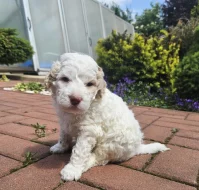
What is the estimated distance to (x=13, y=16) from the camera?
813 cm

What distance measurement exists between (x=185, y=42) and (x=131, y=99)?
4036mm

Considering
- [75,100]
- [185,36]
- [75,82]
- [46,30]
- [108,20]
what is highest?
[108,20]

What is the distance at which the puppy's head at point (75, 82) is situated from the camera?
148cm

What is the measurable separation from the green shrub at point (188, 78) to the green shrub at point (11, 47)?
4.84 meters

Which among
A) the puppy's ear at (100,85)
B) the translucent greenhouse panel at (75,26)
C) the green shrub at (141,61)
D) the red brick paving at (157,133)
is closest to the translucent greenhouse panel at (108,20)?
the translucent greenhouse panel at (75,26)

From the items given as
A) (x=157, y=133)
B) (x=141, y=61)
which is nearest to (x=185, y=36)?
(x=141, y=61)

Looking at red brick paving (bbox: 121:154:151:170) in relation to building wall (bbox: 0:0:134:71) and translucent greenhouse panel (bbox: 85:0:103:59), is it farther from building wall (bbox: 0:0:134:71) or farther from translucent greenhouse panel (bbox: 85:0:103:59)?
translucent greenhouse panel (bbox: 85:0:103:59)

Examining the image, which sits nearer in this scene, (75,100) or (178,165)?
(75,100)

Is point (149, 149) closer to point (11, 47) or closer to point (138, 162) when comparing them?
point (138, 162)

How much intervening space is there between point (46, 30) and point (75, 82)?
25.3 feet

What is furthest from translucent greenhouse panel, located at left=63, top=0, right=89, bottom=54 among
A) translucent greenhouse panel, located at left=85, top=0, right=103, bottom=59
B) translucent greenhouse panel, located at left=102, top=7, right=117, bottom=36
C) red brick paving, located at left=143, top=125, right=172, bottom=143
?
red brick paving, located at left=143, top=125, right=172, bottom=143

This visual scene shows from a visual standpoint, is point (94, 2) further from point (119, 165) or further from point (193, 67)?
point (119, 165)

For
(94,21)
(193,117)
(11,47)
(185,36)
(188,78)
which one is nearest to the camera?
(193,117)

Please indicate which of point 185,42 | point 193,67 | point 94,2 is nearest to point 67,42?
point 94,2
